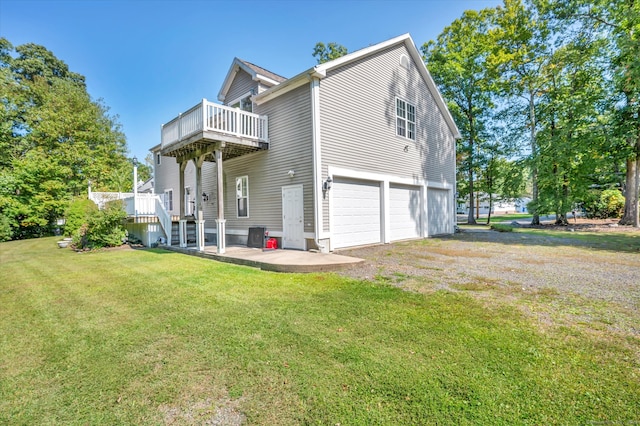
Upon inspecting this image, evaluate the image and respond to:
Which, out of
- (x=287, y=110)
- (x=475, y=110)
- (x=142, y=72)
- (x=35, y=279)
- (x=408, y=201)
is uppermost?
(x=142, y=72)

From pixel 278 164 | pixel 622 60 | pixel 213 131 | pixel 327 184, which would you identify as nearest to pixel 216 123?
pixel 213 131

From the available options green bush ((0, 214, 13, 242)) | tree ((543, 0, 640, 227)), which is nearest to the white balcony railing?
tree ((543, 0, 640, 227))

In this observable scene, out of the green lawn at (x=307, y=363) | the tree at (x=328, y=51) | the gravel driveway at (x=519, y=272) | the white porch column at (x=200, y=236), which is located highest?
the tree at (x=328, y=51)

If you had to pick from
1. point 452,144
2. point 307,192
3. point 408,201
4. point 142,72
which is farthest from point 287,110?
point 142,72

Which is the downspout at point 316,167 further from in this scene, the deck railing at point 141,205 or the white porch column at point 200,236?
the deck railing at point 141,205

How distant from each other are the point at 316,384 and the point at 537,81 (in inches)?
992

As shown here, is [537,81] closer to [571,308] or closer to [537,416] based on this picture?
[571,308]

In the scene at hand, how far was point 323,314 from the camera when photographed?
3869 mm

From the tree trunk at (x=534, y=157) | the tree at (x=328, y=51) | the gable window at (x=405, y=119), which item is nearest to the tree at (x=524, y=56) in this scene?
the tree trunk at (x=534, y=157)

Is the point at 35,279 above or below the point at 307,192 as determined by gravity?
below

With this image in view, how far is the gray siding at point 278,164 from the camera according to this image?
29.0ft

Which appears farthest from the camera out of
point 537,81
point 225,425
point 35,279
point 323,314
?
point 537,81

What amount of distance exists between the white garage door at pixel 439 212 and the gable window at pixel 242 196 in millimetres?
8587

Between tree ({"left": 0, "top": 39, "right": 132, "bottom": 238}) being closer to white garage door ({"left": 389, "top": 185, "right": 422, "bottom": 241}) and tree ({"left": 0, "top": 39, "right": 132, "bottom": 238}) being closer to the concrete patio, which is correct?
the concrete patio
